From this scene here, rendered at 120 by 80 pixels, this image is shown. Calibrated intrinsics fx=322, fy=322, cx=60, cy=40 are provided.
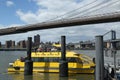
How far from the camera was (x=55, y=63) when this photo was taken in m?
40.8

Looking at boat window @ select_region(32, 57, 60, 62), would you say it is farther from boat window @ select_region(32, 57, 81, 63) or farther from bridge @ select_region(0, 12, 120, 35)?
bridge @ select_region(0, 12, 120, 35)

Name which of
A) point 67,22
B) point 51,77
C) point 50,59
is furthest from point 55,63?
point 67,22

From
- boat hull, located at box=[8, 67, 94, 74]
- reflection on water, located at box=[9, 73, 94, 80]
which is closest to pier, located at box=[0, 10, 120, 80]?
reflection on water, located at box=[9, 73, 94, 80]

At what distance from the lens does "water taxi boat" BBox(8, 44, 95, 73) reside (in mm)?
39503

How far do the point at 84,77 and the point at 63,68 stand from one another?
2.92 m

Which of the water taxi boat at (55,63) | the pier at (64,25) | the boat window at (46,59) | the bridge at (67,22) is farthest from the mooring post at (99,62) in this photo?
the boat window at (46,59)

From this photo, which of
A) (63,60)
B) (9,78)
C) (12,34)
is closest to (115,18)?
(63,60)

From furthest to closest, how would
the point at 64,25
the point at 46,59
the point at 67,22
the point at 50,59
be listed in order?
the point at 64,25 < the point at 67,22 < the point at 46,59 < the point at 50,59

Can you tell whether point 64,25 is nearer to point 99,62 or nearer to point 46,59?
point 46,59

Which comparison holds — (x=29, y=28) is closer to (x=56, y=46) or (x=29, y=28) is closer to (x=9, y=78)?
(x=56, y=46)

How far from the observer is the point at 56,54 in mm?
41562

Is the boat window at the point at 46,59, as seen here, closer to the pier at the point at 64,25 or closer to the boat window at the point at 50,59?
the boat window at the point at 50,59

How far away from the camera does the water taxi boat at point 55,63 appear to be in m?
39.5

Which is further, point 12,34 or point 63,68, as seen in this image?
point 12,34
